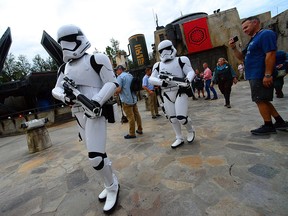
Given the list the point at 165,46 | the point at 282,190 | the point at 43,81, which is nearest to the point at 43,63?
the point at 43,81

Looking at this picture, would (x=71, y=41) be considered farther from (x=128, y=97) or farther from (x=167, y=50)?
(x=128, y=97)

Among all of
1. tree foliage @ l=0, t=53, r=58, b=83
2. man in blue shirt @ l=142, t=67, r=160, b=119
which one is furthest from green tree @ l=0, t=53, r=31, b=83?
man in blue shirt @ l=142, t=67, r=160, b=119

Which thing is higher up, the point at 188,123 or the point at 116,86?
the point at 116,86

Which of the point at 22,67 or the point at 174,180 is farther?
the point at 22,67

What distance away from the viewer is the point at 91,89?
2.20 m

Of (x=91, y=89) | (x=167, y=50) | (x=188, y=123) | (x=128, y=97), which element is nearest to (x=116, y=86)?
(x=91, y=89)

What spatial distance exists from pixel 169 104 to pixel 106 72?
1.54 meters

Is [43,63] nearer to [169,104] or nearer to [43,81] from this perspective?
[43,81]

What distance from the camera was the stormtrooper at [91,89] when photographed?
2.08 metres

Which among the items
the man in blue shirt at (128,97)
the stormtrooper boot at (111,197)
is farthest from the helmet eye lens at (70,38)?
the man in blue shirt at (128,97)

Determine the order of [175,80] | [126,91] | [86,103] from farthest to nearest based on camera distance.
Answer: [126,91], [175,80], [86,103]

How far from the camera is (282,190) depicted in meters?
1.85

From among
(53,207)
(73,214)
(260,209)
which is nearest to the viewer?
(260,209)

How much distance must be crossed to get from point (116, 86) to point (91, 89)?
0.94ft
